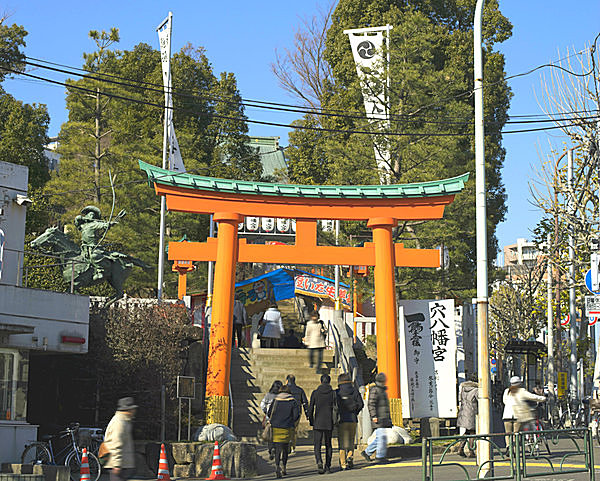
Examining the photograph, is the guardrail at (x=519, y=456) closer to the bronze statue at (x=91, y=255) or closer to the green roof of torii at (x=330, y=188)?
the green roof of torii at (x=330, y=188)

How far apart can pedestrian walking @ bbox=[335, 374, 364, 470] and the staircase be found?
5.16 meters

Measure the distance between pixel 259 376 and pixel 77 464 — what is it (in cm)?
775

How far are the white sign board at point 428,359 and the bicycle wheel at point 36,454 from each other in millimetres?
9045

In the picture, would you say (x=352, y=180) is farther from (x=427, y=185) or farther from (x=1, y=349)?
(x=1, y=349)

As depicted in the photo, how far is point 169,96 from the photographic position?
2917 cm

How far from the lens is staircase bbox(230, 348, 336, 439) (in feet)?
73.3

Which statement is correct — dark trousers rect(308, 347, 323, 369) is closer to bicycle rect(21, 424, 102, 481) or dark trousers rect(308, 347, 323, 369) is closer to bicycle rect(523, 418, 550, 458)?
bicycle rect(21, 424, 102, 481)

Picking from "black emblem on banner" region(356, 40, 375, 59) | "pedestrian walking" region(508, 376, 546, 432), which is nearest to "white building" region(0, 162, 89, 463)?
"pedestrian walking" region(508, 376, 546, 432)

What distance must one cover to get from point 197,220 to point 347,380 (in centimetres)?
1978

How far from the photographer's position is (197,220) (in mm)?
35562

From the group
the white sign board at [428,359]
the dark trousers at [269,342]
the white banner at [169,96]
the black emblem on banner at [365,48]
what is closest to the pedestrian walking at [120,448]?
the white sign board at [428,359]

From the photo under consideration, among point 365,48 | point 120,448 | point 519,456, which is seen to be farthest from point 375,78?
point 120,448

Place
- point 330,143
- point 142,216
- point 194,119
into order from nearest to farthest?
point 330,143 < point 142,216 < point 194,119

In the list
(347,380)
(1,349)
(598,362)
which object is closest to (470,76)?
(598,362)
